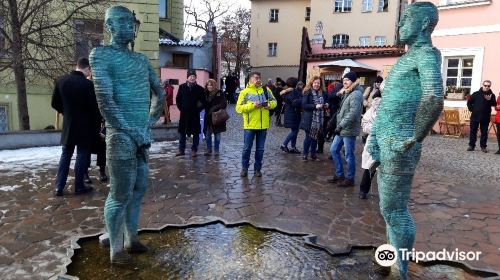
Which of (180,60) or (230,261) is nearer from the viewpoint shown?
(230,261)

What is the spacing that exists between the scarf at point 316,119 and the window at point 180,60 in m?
14.0

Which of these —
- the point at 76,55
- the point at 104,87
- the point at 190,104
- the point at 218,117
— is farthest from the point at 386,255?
the point at 76,55

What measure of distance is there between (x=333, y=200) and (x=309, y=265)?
2.38 m

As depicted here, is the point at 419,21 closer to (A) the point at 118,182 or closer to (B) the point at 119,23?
(B) the point at 119,23

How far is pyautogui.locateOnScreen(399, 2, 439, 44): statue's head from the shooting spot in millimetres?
2992

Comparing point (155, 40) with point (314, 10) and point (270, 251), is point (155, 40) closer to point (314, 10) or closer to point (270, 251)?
point (270, 251)

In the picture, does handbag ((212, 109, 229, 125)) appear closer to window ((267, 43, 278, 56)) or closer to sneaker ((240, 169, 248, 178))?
sneaker ((240, 169, 248, 178))

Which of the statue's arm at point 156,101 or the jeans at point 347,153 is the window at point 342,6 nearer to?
the jeans at point 347,153

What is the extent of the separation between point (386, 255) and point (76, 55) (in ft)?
35.8

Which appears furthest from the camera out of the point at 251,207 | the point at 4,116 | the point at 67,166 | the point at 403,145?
the point at 4,116

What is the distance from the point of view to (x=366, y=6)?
104ft

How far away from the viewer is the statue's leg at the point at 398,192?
3.08 metres

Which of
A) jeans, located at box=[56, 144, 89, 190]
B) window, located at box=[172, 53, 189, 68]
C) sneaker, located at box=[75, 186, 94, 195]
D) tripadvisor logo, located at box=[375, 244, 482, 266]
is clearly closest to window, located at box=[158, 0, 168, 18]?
window, located at box=[172, 53, 189, 68]

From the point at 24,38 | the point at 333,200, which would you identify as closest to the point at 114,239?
the point at 333,200
